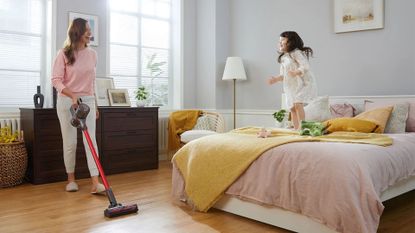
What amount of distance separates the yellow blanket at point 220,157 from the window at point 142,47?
2452 millimetres

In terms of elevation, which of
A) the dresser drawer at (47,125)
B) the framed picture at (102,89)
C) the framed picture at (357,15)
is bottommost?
the dresser drawer at (47,125)

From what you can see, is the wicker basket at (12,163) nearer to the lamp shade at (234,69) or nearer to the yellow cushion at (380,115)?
the lamp shade at (234,69)

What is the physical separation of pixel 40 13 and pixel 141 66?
55.9 inches

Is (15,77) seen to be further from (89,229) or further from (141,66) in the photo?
(89,229)

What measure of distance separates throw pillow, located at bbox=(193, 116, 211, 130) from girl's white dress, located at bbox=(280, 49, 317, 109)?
146cm

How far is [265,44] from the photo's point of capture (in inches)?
201

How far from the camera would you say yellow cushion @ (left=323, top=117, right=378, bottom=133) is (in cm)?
310

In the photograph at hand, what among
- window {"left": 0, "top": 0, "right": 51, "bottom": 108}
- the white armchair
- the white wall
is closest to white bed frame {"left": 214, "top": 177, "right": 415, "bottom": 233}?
the white wall

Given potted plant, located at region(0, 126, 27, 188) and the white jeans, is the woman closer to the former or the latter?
the white jeans

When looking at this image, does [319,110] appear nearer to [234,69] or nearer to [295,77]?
[295,77]

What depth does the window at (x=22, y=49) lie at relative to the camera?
4.10 m

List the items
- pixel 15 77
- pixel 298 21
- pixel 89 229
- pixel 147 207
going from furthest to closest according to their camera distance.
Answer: pixel 298 21, pixel 15 77, pixel 147 207, pixel 89 229

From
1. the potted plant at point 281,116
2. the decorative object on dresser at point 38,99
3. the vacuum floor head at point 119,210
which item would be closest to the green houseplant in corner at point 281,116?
the potted plant at point 281,116

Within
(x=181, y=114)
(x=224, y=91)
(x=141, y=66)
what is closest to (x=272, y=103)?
(x=224, y=91)
